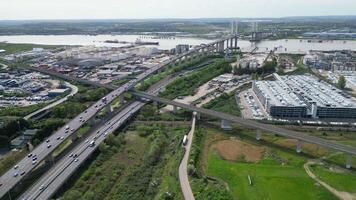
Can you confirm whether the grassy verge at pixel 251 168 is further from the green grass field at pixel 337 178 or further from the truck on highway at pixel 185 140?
the truck on highway at pixel 185 140

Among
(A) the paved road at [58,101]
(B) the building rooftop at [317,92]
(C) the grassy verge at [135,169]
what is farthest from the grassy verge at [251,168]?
(A) the paved road at [58,101]

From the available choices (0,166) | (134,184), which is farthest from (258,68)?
(0,166)

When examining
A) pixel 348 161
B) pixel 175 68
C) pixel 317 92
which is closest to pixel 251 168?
pixel 348 161

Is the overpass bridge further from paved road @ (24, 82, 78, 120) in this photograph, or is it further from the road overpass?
the road overpass

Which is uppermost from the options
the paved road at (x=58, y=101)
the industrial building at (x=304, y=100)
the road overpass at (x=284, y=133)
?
the industrial building at (x=304, y=100)

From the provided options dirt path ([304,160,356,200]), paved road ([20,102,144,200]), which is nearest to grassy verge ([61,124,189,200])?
paved road ([20,102,144,200])

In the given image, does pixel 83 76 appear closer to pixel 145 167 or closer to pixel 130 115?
pixel 130 115
